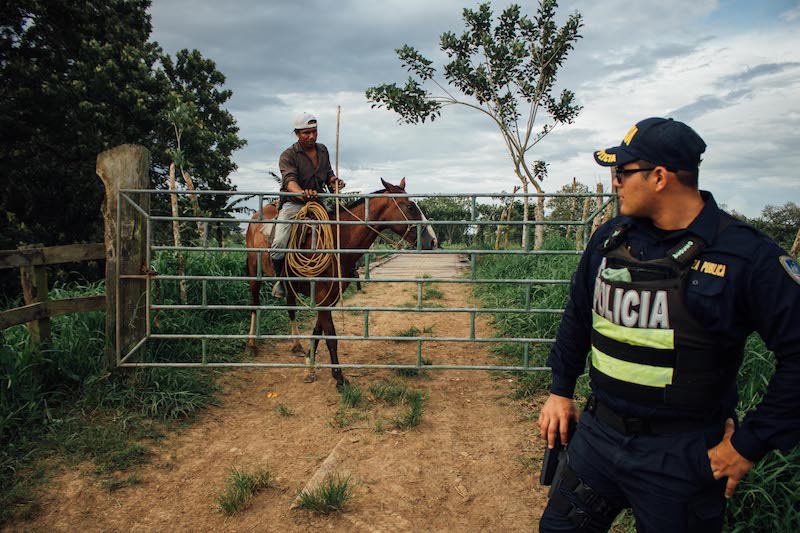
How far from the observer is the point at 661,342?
1587 mm

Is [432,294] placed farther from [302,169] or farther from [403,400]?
[403,400]

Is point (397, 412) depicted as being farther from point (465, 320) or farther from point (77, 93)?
point (77, 93)

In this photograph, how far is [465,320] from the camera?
7.68 meters

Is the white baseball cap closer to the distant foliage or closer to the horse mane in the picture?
the horse mane

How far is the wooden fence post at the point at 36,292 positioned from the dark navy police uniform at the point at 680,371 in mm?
4314

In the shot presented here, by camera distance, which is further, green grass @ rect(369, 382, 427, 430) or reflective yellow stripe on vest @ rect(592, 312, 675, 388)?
green grass @ rect(369, 382, 427, 430)

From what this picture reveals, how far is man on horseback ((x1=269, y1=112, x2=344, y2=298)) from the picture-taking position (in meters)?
5.07

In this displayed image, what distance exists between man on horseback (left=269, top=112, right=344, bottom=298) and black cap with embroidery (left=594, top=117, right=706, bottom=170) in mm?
3682

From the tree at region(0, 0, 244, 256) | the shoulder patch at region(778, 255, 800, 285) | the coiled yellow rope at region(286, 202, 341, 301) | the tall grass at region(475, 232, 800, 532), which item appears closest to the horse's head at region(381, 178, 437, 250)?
the coiled yellow rope at region(286, 202, 341, 301)

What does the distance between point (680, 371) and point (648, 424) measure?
0.72 ft

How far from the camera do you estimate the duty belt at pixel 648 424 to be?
5.19ft

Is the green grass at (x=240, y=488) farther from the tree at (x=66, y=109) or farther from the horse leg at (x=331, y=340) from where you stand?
the tree at (x=66, y=109)

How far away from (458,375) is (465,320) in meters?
2.39

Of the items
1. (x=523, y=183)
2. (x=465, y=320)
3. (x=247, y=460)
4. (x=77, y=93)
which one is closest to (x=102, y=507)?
(x=247, y=460)
